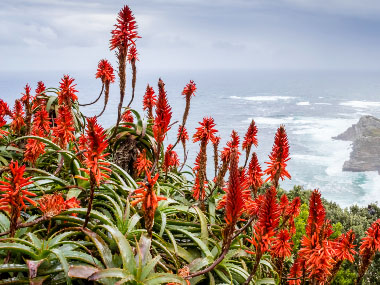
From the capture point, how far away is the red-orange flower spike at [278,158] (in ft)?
8.64

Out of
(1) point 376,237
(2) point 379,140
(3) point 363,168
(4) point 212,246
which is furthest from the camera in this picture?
(2) point 379,140

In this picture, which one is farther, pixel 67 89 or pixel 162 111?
pixel 67 89

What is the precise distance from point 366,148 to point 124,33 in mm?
75298

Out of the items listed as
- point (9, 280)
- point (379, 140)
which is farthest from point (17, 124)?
point (379, 140)

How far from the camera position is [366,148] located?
2709 inches

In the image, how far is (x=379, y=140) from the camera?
7162 cm

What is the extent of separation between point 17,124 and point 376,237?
4.08 m

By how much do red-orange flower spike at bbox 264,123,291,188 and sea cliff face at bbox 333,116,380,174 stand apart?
6965 centimetres

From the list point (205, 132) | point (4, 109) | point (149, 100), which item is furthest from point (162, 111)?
point (4, 109)

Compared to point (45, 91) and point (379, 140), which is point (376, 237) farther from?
point (379, 140)

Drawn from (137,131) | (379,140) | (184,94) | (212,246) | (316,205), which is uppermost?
(184,94)

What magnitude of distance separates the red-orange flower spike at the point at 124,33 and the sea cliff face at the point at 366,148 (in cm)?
7015

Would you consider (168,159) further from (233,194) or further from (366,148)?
(366,148)

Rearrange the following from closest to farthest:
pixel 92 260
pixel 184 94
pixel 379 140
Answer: pixel 92 260, pixel 184 94, pixel 379 140
